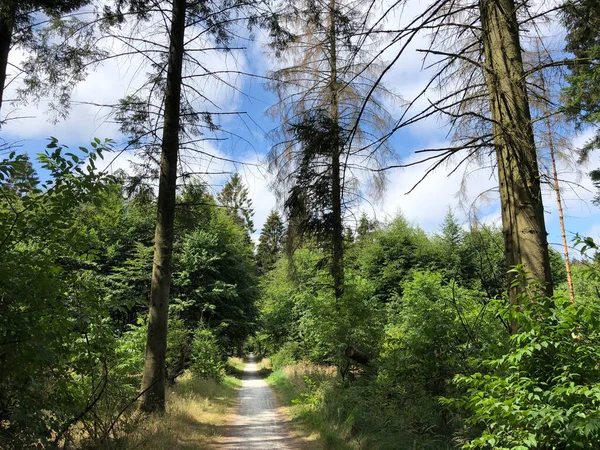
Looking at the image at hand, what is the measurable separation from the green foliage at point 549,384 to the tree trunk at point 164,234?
590 centimetres

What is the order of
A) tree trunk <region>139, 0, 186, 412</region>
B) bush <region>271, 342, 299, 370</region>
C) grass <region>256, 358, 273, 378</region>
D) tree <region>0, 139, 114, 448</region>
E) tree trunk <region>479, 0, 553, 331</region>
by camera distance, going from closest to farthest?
1. tree <region>0, 139, 114, 448</region>
2. tree trunk <region>479, 0, 553, 331</region>
3. tree trunk <region>139, 0, 186, 412</region>
4. bush <region>271, 342, 299, 370</region>
5. grass <region>256, 358, 273, 378</region>

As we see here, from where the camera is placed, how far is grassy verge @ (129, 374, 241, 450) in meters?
6.32

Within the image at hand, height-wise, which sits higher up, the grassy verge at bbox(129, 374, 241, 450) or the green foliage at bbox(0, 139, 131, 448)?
the green foliage at bbox(0, 139, 131, 448)

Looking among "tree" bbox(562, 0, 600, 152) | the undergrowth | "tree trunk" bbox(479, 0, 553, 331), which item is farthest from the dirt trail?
"tree" bbox(562, 0, 600, 152)

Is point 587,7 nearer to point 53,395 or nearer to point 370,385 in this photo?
point 53,395

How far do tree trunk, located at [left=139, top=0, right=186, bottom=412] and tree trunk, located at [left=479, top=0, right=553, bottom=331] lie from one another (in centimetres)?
605

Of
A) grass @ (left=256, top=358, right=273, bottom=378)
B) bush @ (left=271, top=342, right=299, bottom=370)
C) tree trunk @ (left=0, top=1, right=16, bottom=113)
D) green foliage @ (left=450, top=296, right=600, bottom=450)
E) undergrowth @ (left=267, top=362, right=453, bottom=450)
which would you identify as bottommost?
grass @ (left=256, top=358, right=273, bottom=378)

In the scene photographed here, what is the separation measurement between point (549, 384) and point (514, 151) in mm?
2021

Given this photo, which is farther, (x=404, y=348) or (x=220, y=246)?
(x=220, y=246)

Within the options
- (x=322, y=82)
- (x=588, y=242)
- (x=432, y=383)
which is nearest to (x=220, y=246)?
(x=322, y=82)

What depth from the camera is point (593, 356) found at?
278 cm

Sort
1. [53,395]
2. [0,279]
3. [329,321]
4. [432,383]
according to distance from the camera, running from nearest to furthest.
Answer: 1. [0,279]
2. [53,395]
3. [432,383]
4. [329,321]

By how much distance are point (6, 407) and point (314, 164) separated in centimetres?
893

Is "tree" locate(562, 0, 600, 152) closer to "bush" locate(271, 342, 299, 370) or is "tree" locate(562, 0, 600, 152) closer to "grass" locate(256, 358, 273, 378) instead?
"bush" locate(271, 342, 299, 370)
